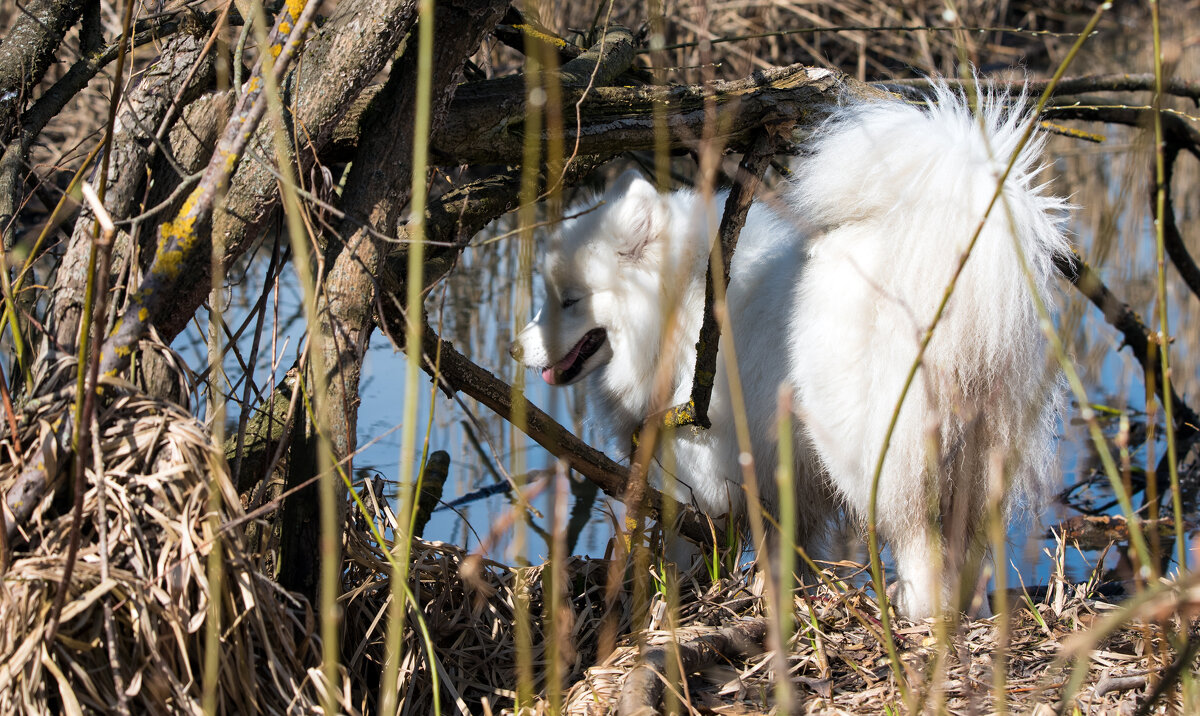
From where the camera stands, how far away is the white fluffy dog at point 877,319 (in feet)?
8.28

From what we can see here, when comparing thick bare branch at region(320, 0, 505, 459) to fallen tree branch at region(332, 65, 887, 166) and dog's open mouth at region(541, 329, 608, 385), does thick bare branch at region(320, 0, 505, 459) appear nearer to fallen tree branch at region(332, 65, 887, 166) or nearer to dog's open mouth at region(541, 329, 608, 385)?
fallen tree branch at region(332, 65, 887, 166)

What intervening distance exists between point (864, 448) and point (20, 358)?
2.01 metres

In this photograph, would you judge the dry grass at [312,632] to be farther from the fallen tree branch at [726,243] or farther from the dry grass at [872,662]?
the fallen tree branch at [726,243]

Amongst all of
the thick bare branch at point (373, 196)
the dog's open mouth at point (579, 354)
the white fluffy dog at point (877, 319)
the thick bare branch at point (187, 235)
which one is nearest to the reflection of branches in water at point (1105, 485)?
the white fluffy dog at point (877, 319)

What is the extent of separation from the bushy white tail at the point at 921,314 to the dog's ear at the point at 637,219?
0.52 metres

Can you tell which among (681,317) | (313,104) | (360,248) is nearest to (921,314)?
(681,317)

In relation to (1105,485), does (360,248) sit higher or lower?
higher

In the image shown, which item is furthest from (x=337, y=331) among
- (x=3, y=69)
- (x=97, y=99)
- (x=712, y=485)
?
(x=97, y=99)

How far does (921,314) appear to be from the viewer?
258 centimetres

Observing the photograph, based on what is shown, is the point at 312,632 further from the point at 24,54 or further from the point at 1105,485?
the point at 1105,485

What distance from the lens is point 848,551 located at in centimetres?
367

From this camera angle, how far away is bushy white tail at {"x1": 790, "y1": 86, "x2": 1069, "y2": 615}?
2.51 m

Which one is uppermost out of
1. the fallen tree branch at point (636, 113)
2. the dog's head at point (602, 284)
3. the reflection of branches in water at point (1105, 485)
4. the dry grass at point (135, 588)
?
the fallen tree branch at point (636, 113)

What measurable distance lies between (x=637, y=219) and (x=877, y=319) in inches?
37.5
